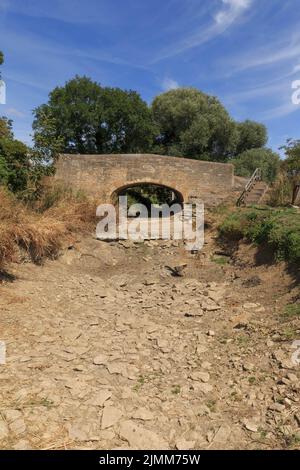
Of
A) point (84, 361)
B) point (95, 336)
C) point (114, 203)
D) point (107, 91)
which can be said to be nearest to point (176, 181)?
point (114, 203)

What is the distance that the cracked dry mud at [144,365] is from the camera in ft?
10.9

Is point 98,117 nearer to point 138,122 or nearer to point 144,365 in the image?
point 138,122

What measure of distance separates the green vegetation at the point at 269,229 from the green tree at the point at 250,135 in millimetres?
17477

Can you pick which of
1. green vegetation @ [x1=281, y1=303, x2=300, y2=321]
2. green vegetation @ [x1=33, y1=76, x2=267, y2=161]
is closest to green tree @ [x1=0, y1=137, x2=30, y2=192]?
green vegetation @ [x1=281, y1=303, x2=300, y2=321]

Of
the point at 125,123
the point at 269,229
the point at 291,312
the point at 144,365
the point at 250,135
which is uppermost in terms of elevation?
the point at 250,135

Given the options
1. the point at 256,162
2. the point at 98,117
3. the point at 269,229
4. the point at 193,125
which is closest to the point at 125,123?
the point at 98,117

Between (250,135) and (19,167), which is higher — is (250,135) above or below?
above

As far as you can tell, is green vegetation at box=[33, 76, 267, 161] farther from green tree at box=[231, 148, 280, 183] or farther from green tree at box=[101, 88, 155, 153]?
green tree at box=[231, 148, 280, 183]

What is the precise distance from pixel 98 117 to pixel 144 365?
17.7 m

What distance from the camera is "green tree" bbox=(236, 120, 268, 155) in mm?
26062

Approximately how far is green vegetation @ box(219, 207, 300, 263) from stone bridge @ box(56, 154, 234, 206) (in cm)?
215

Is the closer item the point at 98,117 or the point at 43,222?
the point at 43,222

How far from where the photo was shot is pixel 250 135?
85.4ft

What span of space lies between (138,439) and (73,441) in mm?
597
